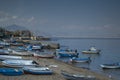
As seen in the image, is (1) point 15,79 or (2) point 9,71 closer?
(1) point 15,79

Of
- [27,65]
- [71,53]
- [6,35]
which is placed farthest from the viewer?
[6,35]

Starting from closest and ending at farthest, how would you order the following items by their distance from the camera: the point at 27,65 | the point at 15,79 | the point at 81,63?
the point at 15,79 → the point at 27,65 → the point at 81,63

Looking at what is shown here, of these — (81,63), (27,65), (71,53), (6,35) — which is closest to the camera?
(27,65)

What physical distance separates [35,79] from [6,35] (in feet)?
314

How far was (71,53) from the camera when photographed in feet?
173

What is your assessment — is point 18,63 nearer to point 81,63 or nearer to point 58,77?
point 58,77

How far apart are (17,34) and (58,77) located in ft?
345

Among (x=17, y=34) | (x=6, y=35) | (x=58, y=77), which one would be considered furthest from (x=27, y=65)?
(x=17, y=34)

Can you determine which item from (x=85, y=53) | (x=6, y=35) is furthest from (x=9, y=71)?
(x=6, y=35)

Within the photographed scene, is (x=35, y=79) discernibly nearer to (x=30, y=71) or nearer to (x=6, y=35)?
(x=30, y=71)

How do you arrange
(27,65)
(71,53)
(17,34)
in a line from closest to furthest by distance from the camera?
(27,65) < (71,53) < (17,34)

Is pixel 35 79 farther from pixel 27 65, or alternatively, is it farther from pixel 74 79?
pixel 27 65

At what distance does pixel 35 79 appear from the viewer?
2009 cm

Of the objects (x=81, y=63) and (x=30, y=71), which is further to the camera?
(x=81, y=63)
